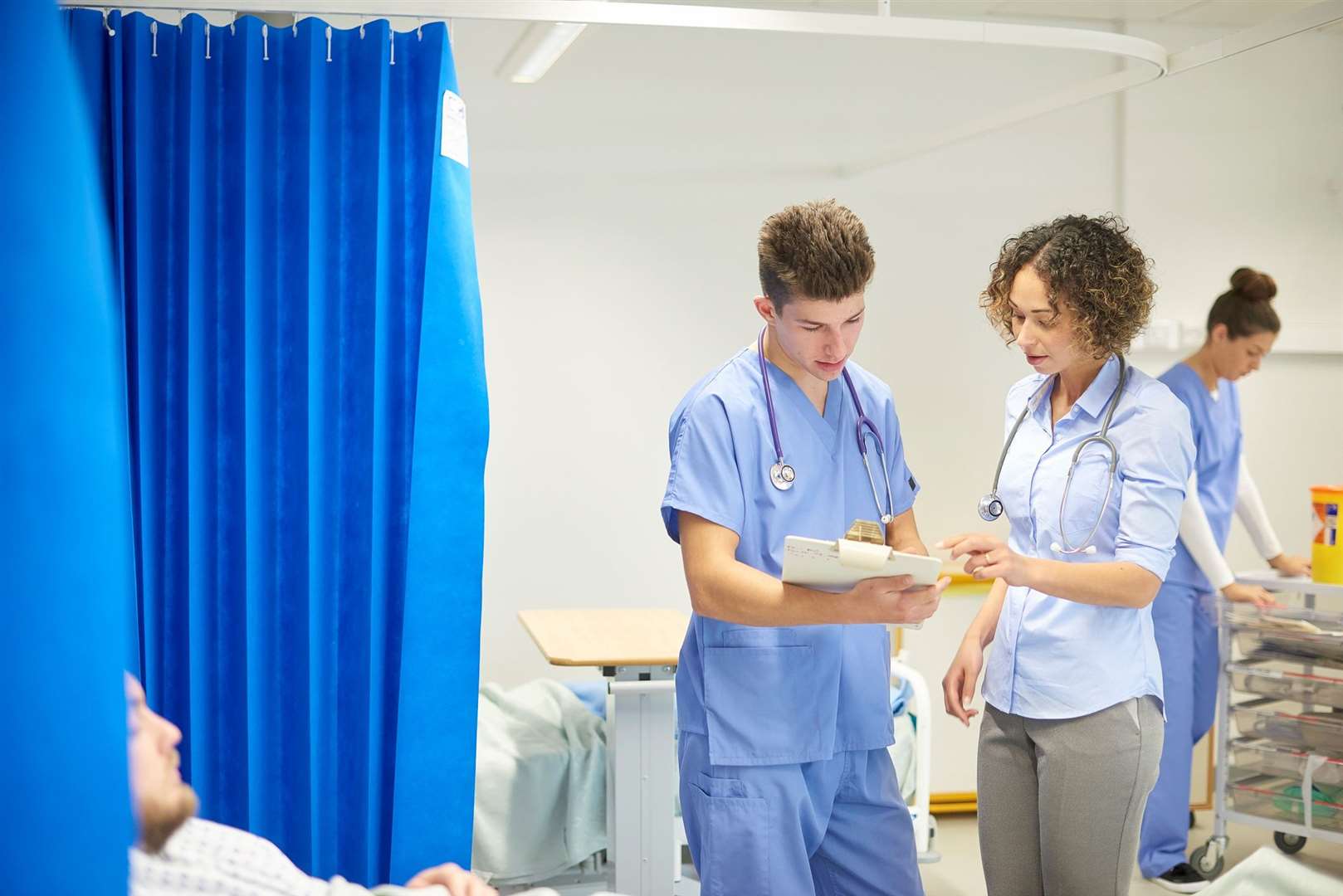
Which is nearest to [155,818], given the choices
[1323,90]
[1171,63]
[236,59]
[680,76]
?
[236,59]

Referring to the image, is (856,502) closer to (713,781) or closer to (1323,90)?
(713,781)

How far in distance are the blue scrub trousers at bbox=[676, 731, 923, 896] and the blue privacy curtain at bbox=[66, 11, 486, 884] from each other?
0.52 metres

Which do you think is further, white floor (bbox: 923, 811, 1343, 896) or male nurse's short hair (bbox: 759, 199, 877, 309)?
white floor (bbox: 923, 811, 1343, 896)

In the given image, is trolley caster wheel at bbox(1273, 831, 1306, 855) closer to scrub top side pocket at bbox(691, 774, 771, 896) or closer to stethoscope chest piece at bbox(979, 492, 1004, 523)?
stethoscope chest piece at bbox(979, 492, 1004, 523)

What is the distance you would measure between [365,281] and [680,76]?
7.89 feet

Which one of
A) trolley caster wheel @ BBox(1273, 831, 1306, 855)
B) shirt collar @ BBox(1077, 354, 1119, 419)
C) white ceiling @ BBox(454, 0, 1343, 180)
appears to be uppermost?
white ceiling @ BBox(454, 0, 1343, 180)

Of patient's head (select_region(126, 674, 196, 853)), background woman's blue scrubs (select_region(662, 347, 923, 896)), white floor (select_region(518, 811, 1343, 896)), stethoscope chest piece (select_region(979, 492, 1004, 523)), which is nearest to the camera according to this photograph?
patient's head (select_region(126, 674, 196, 853))

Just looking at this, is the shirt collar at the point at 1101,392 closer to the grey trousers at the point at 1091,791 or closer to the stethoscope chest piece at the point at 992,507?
the stethoscope chest piece at the point at 992,507

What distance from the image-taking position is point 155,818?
4.14 ft

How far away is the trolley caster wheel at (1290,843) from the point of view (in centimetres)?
385

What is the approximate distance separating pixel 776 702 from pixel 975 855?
2.38m

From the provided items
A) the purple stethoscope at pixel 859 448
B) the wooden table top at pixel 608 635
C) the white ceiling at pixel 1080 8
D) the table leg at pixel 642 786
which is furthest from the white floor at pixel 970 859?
the white ceiling at pixel 1080 8

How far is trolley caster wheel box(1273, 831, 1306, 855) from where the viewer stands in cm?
385

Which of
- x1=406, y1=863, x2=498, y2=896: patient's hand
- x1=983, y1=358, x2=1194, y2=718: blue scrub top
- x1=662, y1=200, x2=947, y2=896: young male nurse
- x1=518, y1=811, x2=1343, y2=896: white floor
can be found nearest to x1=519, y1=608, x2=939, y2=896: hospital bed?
x1=518, y1=811, x2=1343, y2=896: white floor
